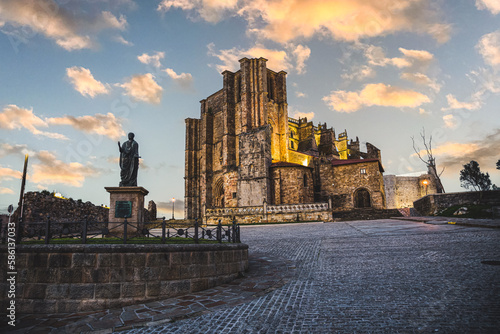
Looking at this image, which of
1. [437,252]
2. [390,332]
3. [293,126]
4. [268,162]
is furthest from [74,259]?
[293,126]

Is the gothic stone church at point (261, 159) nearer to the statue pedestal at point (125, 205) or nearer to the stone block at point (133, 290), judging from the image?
the statue pedestal at point (125, 205)

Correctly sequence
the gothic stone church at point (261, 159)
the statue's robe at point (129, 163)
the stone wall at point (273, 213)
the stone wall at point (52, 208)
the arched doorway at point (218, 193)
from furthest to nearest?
the arched doorway at point (218, 193)
the gothic stone church at point (261, 159)
the stone wall at point (273, 213)
the stone wall at point (52, 208)
the statue's robe at point (129, 163)

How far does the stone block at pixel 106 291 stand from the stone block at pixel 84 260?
417 mm

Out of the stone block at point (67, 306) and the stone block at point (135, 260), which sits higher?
the stone block at point (135, 260)

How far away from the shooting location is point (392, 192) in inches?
1850

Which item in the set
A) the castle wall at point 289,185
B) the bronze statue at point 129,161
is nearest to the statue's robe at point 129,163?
the bronze statue at point 129,161

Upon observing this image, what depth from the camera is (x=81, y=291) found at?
505cm

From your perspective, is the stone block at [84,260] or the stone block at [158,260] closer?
the stone block at [84,260]

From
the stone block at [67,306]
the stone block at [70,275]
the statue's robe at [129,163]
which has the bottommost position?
the stone block at [67,306]

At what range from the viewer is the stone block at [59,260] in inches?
204

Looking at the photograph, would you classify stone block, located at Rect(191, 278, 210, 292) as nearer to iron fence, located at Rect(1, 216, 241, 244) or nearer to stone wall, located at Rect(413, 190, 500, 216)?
iron fence, located at Rect(1, 216, 241, 244)

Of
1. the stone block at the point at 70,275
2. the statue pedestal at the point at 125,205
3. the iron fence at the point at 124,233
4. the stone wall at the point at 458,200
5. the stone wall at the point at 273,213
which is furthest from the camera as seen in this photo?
the stone wall at the point at 273,213

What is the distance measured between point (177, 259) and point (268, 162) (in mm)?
27610

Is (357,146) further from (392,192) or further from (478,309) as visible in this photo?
(478,309)
